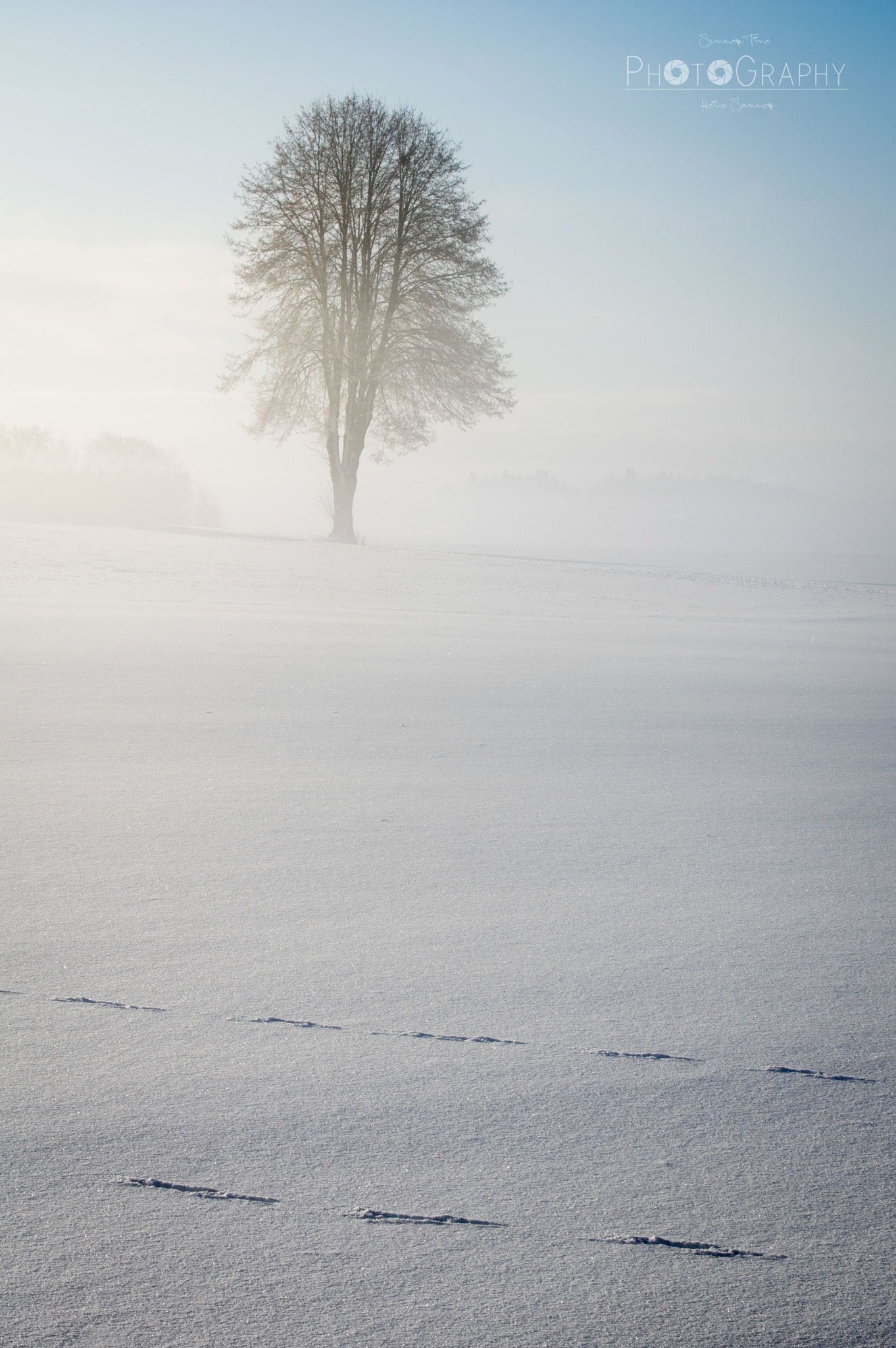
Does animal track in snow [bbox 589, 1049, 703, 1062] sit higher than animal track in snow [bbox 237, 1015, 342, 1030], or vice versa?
animal track in snow [bbox 237, 1015, 342, 1030]

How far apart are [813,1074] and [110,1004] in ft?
4.85

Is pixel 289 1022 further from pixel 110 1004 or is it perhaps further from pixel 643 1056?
pixel 643 1056

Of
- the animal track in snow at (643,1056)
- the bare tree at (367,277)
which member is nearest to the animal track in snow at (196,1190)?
the animal track in snow at (643,1056)

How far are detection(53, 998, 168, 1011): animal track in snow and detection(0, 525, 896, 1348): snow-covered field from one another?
0.08 ft

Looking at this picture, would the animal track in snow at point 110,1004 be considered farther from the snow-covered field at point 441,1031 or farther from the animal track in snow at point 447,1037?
the animal track in snow at point 447,1037

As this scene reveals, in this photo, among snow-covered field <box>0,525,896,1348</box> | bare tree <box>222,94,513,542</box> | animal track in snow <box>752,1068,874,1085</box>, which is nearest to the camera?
snow-covered field <box>0,525,896,1348</box>

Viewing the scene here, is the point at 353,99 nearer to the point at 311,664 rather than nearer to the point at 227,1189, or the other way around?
the point at 311,664

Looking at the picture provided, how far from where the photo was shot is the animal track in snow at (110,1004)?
1.95m

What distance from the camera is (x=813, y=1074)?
182 cm

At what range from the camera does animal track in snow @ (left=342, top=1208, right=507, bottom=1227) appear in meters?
1.38

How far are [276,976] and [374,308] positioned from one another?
23.0 metres

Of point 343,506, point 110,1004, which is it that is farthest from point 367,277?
point 110,1004

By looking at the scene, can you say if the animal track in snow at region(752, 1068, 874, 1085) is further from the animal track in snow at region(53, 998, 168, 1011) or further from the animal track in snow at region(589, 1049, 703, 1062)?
the animal track in snow at region(53, 998, 168, 1011)

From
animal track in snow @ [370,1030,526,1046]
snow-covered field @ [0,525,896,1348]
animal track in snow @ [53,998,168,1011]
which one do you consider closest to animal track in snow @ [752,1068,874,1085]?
snow-covered field @ [0,525,896,1348]
